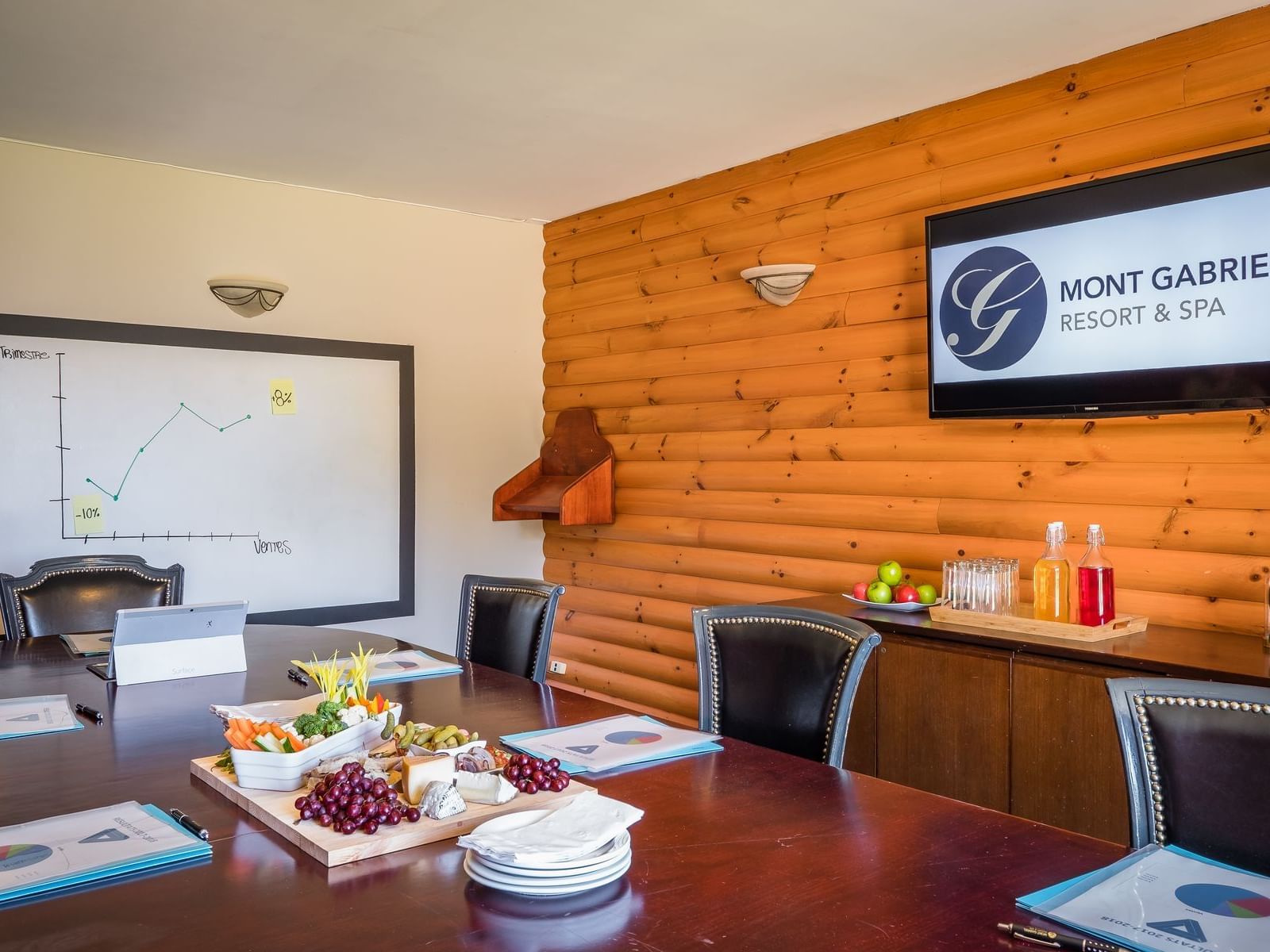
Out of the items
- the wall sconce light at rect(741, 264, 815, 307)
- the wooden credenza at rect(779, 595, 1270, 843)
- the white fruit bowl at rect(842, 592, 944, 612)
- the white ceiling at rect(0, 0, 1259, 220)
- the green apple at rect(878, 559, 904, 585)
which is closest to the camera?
the wooden credenza at rect(779, 595, 1270, 843)

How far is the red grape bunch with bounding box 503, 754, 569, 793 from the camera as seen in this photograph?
62.0 inches

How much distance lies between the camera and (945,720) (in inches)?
120

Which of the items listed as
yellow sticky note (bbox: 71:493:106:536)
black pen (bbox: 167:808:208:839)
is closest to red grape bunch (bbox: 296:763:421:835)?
black pen (bbox: 167:808:208:839)

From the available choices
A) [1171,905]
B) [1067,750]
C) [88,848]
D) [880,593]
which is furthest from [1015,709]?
[88,848]

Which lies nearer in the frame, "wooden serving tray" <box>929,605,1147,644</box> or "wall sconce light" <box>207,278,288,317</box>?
"wooden serving tray" <box>929,605,1147,644</box>

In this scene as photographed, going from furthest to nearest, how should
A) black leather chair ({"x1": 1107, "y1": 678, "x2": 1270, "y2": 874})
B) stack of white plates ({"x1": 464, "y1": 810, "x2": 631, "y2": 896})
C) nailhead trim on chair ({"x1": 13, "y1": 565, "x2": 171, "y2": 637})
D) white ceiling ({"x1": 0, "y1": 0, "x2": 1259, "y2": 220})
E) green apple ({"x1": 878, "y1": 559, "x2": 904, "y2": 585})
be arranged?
green apple ({"x1": 878, "y1": 559, "x2": 904, "y2": 585}) < nailhead trim on chair ({"x1": 13, "y1": 565, "x2": 171, "y2": 637}) < white ceiling ({"x1": 0, "y1": 0, "x2": 1259, "y2": 220}) < black leather chair ({"x1": 1107, "y1": 678, "x2": 1270, "y2": 874}) < stack of white plates ({"x1": 464, "y1": 810, "x2": 631, "y2": 896})

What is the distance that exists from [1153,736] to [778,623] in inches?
33.6

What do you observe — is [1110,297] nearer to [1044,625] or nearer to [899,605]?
[1044,625]

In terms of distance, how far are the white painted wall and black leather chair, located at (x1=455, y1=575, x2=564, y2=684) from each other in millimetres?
2105

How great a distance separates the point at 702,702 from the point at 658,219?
10.3 ft

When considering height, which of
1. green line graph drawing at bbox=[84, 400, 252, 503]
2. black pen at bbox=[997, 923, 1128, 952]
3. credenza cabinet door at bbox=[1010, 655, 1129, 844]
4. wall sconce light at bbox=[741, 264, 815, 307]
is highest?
wall sconce light at bbox=[741, 264, 815, 307]

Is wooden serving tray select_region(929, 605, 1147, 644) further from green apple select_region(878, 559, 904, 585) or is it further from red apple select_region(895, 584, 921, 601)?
green apple select_region(878, 559, 904, 585)

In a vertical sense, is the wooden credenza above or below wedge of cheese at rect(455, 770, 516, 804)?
below

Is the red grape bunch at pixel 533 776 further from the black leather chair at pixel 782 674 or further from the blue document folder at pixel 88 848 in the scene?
the black leather chair at pixel 782 674
